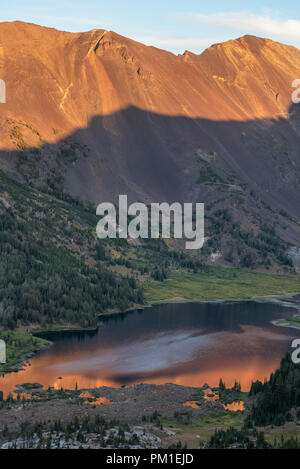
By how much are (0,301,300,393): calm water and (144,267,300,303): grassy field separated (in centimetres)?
1454

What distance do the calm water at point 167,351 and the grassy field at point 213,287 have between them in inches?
572

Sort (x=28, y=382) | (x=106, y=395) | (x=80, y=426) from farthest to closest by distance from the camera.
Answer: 1. (x=28, y=382)
2. (x=106, y=395)
3. (x=80, y=426)

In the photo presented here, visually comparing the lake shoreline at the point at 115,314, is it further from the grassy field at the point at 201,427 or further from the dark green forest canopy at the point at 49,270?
the grassy field at the point at 201,427

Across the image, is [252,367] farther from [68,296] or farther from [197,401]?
[68,296]

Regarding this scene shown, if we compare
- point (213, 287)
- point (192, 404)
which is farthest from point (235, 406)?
point (213, 287)

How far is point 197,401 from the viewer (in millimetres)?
84312

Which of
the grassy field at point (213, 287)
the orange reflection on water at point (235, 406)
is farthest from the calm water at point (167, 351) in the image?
the grassy field at point (213, 287)

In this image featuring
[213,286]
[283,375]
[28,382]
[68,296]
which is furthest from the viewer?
[213,286]

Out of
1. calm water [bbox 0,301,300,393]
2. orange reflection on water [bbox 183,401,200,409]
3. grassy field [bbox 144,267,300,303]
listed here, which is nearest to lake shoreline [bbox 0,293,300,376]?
calm water [bbox 0,301,300,393]

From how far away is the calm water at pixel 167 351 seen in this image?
96062 millimetres

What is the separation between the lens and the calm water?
3782 inches

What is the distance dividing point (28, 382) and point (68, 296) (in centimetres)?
4623

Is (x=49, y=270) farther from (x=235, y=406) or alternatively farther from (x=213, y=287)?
(x=235, y=406)
